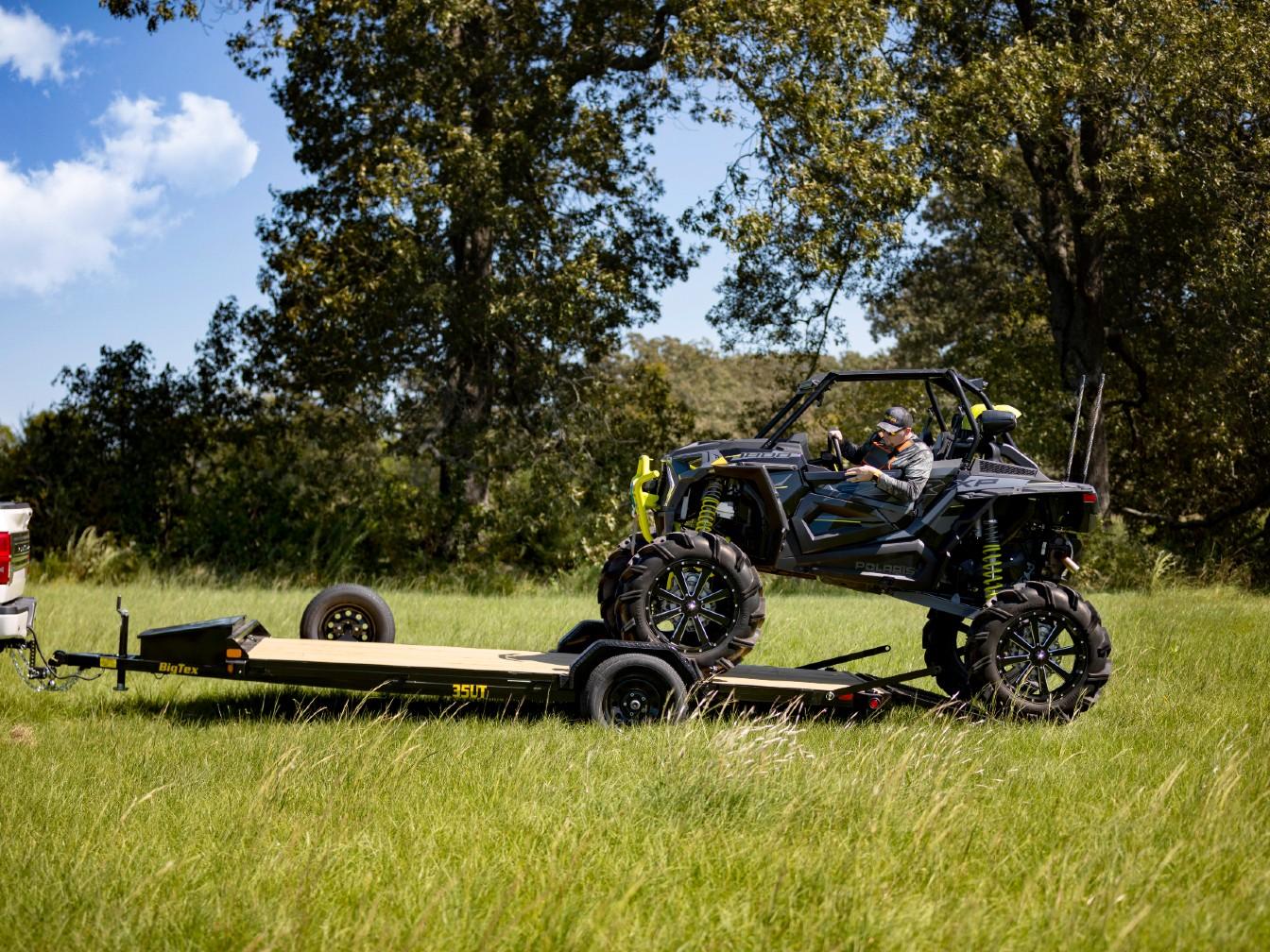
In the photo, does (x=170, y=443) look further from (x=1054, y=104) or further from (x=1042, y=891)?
(x=1042, y=891)

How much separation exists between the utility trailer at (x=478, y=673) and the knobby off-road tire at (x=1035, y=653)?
37 cm

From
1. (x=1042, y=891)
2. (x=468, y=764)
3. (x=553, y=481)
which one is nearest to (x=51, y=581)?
(x=553, y=481)

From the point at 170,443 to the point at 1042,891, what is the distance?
16.7 m

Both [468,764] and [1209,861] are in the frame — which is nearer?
[1209,861]

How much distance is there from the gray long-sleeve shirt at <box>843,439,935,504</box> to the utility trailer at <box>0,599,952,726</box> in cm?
108

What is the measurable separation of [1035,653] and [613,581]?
245cm

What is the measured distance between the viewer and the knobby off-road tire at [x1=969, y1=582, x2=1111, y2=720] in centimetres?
726

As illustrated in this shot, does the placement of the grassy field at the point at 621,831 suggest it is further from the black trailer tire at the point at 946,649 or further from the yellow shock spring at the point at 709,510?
the yellow shock spring at the point at 709,510

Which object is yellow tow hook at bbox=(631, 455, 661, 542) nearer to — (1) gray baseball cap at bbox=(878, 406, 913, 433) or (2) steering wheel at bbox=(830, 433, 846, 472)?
(2) steering wheel at bbox=(830, 433, 846, 472)

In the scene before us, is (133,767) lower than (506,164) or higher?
lower

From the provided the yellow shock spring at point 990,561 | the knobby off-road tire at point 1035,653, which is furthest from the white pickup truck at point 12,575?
the yellow shock spring at point 990,561

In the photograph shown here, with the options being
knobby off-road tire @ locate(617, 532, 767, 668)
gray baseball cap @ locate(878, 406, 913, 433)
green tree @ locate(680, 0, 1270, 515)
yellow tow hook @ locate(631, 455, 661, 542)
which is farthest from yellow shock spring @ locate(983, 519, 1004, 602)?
green tree @ locate(680, 0, 1270, 515)

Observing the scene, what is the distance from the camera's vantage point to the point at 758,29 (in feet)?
55.1

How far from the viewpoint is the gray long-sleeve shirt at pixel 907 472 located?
24.6ft
